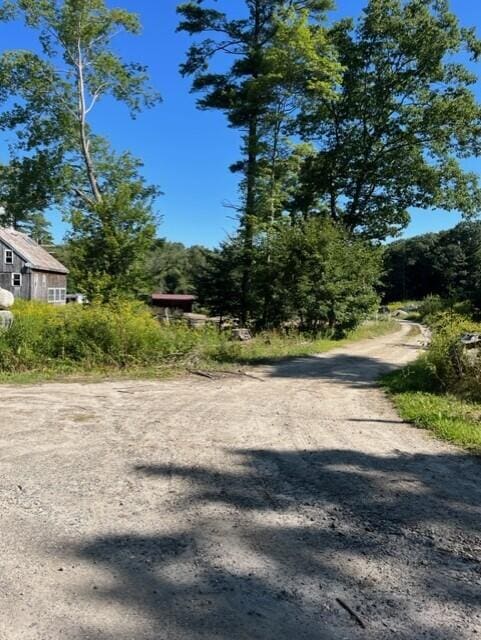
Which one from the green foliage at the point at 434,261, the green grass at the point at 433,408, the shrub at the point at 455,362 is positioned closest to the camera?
the green grass at the point at 433,408

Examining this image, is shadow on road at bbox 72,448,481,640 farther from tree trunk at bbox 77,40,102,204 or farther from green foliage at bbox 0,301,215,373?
tree trunk at bbox 77,40,102,204

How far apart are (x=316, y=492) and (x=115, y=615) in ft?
6.99

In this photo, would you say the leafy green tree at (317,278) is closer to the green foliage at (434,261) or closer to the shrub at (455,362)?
the shrub at (455,362)

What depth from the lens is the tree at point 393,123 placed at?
26453mm

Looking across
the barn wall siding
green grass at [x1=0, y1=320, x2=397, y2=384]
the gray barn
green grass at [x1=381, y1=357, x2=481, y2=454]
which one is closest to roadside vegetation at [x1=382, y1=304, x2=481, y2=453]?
green grass at [x1=381, y1=357, x2=481, y2=454]

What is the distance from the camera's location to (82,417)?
669 cm

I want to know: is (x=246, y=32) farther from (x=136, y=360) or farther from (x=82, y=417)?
(x=82, y=417)

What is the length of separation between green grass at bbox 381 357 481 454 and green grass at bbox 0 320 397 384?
376cm

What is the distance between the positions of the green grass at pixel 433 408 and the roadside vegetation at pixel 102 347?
12.7 ft

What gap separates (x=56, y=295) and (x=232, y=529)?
50.0 m

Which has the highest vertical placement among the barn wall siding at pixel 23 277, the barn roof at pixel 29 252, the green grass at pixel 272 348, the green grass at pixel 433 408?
the barn roof at pixel 29 252

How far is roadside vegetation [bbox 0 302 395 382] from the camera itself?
1055cm

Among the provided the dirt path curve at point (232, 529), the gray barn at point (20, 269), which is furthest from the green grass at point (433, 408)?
the gray barn at point (20, 269)

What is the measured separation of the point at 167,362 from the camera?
1145 cm
